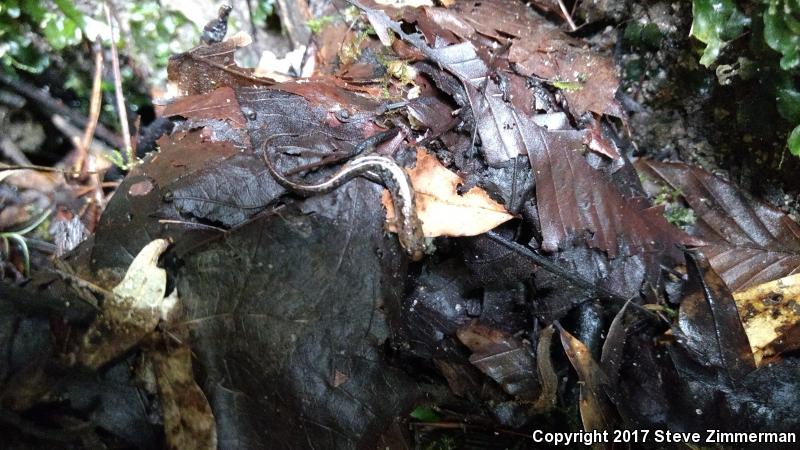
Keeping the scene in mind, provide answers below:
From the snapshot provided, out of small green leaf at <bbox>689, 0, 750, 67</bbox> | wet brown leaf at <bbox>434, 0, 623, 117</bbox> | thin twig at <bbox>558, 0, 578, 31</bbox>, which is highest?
small green leaf at <bbox>689, 0, 750, 67</bbox>

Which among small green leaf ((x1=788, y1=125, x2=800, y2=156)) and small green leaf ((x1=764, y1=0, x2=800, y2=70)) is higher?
small green leaf ((x1=764, y1=0, x2=800, y2=70))

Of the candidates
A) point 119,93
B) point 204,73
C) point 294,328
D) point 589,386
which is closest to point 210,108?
point 204,73

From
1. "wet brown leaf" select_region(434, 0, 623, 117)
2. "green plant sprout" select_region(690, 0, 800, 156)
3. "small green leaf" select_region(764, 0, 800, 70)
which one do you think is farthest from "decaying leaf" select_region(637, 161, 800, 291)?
"small green leaf" select_region(764, 0, 800, 70)

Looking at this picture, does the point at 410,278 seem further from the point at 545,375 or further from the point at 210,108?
the point at 210,108

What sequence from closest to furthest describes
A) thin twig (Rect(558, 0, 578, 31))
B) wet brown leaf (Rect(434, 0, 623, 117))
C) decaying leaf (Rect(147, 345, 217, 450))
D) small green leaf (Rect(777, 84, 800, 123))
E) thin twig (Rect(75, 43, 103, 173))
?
decaying leaf (Rect(147, 345, 217, 450))
small green leaf (Rect(777, 84, 800, 123))
wet brown leaf (Rect(434, 0, 623, 117))
thin twig (Rect(558, 0, 578, 31))
thin twig (Rect(75, 43, 103, 173))

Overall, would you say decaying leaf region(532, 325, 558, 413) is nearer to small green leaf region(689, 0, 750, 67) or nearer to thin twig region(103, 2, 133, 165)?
small green leaf region(689, 0, 750, 67)

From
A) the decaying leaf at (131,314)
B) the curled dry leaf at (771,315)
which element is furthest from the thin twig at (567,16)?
the decaying leaf at (131,314)

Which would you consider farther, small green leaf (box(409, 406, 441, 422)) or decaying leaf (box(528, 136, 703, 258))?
small green leaf (box(409, 406, 441, 422))

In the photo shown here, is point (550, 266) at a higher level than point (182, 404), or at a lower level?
higher

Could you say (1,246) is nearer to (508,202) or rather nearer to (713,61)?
(508,202)
